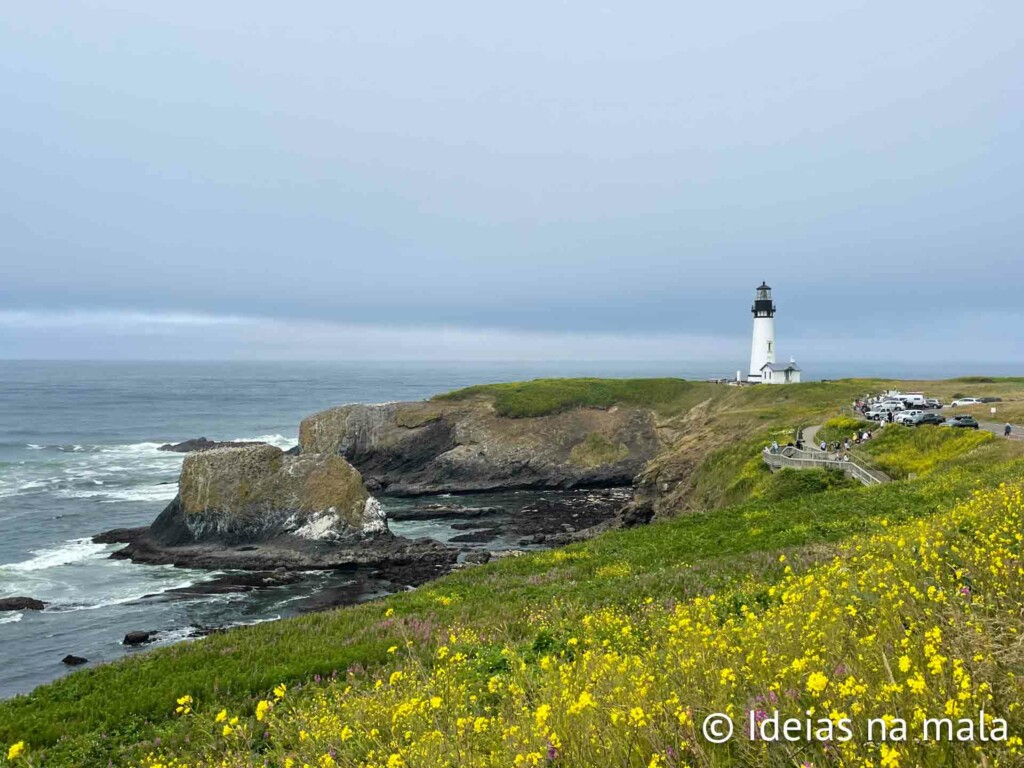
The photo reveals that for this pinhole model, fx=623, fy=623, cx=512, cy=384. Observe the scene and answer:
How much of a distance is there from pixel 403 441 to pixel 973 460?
6188cm

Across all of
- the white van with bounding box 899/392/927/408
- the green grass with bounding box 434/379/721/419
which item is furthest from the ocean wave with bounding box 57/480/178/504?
the white van with bounding box 899/392/927/408

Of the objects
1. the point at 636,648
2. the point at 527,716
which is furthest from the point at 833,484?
the point at 527,716

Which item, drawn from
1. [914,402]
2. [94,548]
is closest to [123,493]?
[94,548]

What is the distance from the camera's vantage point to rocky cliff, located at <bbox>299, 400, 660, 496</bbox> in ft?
248

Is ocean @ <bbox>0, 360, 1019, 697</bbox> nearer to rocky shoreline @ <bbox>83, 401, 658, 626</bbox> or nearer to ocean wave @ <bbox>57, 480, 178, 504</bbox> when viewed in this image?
ocean wave @ <bbox>57, 480, 178, 504</bbox>

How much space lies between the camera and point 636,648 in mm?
8148

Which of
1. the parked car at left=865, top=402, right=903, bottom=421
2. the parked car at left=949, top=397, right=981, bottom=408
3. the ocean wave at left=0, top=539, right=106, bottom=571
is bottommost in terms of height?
the ocean wave at left=0, top=539, right=106, bottom=571

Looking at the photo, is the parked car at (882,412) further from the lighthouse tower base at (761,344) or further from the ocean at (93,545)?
the lighthouse tower base at (761,344)

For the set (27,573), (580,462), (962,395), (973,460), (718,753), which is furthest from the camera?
(580,462)

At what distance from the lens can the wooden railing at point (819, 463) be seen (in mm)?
29998

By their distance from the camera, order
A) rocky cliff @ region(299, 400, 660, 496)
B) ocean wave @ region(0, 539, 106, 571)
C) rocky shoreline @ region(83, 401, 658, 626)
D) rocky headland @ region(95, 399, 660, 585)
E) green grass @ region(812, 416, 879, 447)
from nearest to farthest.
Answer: ocean wave @ region(0, 539, 106, 571) → green grass @ region(812, 416, 879, 447) → rocky shoreline @ region(83, 401, 658, 626) → rocky headland @ region(95, 399, 660, 585) → rocky cliff @ region(299, 400, 660, 496)

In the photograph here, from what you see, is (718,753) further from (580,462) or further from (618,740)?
(580,462)

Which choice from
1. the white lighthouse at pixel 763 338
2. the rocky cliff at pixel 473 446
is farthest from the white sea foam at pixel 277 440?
the white lighthouse at pixel 763 338

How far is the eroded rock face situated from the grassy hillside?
88.9ft
